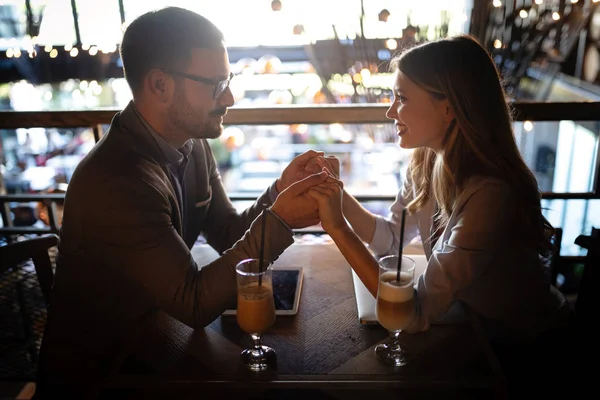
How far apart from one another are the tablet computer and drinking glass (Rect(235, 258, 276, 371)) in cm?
19

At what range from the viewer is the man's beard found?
1638 millimetres

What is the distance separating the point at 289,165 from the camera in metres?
1.88

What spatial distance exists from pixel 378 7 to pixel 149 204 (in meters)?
3.67

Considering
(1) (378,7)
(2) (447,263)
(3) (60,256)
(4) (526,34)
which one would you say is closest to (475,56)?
(2) (447,263)

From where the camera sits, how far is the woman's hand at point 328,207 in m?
1.53

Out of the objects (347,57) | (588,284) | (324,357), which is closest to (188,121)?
(324,357)

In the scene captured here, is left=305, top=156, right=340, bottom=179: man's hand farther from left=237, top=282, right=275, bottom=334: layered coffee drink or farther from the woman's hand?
left=237, top=282, right=275, bottom=334: layered coffee drink

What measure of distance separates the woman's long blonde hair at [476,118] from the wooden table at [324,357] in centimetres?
45

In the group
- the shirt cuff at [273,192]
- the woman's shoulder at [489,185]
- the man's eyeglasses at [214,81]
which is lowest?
the shirt cuff at [273,192]

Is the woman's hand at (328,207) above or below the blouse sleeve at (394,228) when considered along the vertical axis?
above

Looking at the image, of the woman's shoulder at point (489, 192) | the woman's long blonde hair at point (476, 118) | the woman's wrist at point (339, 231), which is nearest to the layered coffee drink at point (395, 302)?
the woman's wrist at point (339, 231)

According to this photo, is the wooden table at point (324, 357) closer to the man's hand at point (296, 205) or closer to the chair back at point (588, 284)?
the man's hand at point (296, 205)

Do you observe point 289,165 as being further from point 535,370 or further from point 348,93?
point 348,93

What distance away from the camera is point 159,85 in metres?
1.60
